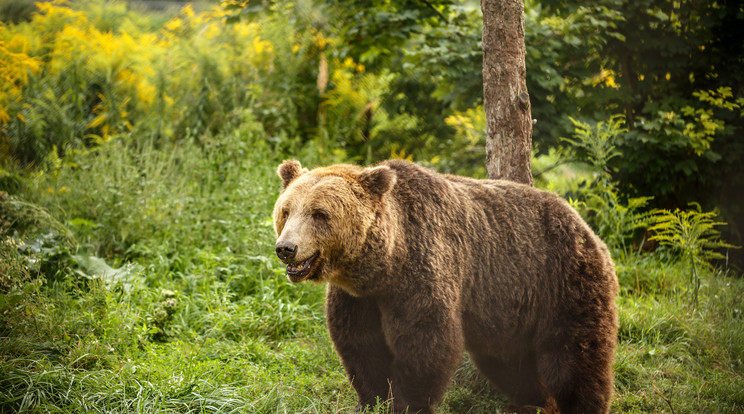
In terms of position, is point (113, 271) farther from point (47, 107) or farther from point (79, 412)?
point (47, 107)

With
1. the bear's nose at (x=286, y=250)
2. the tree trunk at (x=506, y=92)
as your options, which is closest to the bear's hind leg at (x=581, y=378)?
the tree trunk at (x=506, y=92)

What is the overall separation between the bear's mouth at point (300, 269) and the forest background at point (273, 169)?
79cm

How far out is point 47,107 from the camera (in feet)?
23.8

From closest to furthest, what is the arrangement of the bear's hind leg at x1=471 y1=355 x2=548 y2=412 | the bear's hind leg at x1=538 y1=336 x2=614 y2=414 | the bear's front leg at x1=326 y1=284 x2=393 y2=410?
the bear's front leg at x1=326 y1=284 x2=393 y2=410
the bear's hind leg at x1=538 y1=336 x2=614 y2=414
the bear's hind leg at x1=471 y1=355 x2=548 y2=412

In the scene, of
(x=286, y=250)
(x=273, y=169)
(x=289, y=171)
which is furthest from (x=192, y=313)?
(x=273, y=169)

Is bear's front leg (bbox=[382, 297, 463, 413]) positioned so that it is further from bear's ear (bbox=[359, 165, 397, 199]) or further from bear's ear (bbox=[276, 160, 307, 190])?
bear's ear (bbox=[276, 160, 307, 190])

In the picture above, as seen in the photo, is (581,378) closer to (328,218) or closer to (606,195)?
(328,218)

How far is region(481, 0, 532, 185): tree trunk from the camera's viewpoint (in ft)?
14.7

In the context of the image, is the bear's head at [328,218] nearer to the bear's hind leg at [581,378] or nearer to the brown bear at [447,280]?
the brown bear at [447,280]

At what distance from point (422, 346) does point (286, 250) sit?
0.96m

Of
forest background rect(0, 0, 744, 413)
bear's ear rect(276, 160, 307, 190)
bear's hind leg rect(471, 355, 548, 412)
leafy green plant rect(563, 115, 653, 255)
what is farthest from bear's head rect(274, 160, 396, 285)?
leafy green plant rect(563, 115, 653, 255)

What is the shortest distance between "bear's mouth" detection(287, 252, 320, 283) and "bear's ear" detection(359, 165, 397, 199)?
50 cm

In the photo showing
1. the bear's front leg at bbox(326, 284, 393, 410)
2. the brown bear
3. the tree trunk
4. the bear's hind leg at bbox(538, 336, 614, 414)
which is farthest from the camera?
the tree trunk

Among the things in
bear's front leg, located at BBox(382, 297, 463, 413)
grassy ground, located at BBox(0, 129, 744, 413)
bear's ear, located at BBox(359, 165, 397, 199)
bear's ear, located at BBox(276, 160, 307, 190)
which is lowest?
grassy ground, located at BBox(0, 129, 744, 413)
